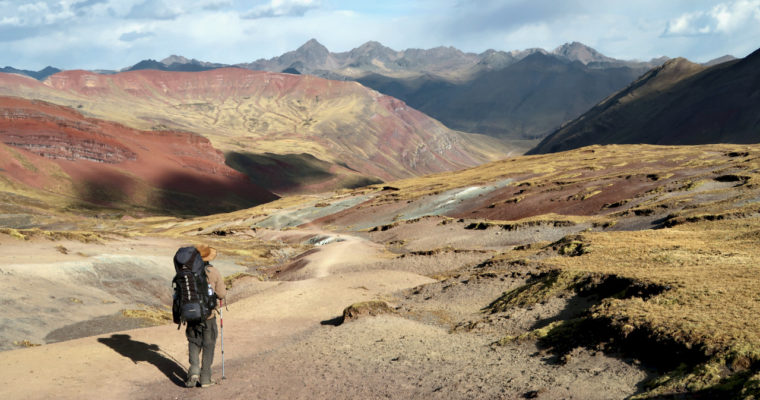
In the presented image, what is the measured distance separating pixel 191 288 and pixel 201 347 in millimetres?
1582

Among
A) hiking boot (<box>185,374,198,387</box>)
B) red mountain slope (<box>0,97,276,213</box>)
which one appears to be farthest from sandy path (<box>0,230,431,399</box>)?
red mountain slope (<box>0,97,276,213</box>)

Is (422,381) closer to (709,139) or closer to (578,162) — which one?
(578,162)

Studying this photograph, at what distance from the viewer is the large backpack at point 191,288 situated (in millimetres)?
12328

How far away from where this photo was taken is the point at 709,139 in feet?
654

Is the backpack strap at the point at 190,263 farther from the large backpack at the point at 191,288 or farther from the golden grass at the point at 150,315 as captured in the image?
the golden grass at the point at 150,315

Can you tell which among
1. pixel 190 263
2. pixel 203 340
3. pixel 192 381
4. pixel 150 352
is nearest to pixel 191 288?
pixel 190 263

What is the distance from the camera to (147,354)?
14.6 meters

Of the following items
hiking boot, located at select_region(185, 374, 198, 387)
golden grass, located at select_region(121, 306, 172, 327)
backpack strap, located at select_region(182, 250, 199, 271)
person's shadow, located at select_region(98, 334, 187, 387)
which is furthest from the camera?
golden grass, located at select_region(121, 306, 172, 327)

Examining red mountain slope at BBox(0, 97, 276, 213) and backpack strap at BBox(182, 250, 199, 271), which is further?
red mountain slope at BBox(0, 97, 276, 213)

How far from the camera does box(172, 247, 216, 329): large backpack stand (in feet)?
40.4

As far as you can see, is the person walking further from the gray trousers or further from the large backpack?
the large backpack

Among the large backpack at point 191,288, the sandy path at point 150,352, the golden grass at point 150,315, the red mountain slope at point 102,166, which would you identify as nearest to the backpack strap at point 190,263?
the large backpack at point 191,288

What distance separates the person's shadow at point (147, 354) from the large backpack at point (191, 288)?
1913mm

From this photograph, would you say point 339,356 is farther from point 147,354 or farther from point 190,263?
point 147,354
